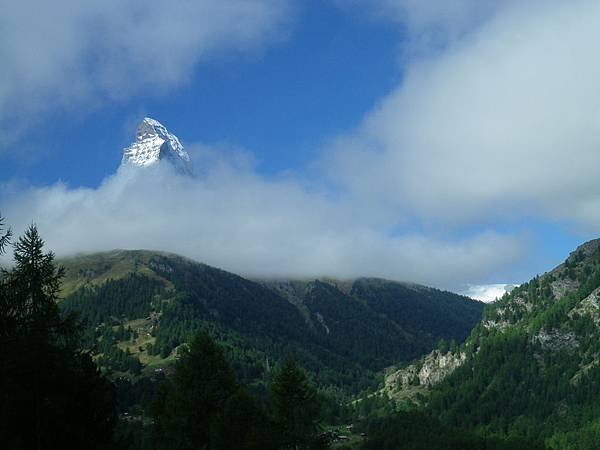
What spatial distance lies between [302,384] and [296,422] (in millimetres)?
4817

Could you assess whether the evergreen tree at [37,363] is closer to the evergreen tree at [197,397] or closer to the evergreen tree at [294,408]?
the evergreen tree at [197,397]

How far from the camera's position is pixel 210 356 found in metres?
56.7

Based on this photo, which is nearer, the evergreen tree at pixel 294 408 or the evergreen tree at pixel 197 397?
the evergreen tree at pixel 197 397

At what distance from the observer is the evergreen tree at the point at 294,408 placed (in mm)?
63616

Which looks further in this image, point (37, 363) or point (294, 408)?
point (294, 408)

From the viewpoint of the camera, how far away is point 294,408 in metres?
65.1

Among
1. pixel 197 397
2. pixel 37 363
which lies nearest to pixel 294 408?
pixel 197 397

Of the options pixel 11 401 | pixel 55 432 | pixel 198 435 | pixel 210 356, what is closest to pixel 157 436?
pixel 198 435

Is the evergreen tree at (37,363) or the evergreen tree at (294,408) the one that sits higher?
the evergreen tree at (37,363)

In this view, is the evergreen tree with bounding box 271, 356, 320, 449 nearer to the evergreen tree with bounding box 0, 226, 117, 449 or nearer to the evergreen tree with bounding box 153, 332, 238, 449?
the evergreen tree with bounding box 153, 332, 238, 449

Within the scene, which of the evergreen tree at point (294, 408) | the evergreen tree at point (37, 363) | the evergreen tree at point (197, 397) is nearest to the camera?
the evergreen tree at point (37, 363)

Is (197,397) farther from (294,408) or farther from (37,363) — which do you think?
(37,363)

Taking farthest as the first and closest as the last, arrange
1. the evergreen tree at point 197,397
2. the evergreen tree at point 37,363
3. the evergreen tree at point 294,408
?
the evergreen tree at point 294,408 < the evergreen tree at point 197,397 < the evergreen tree at point 37,363

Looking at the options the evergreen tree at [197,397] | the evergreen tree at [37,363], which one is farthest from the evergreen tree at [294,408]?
the evergreen tree at [37,363]
